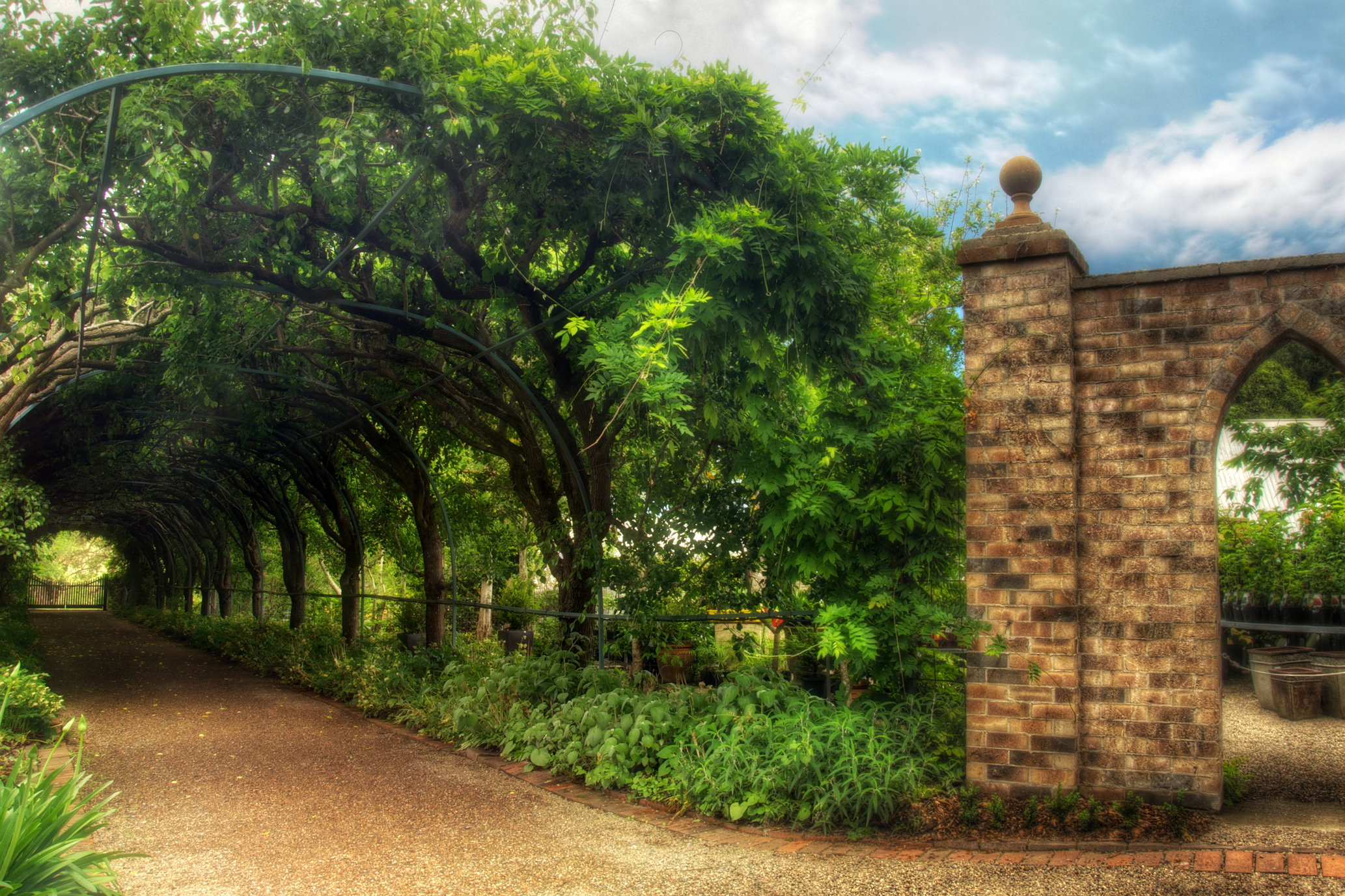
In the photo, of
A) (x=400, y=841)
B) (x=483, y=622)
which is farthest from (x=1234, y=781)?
(x=483, y=622)

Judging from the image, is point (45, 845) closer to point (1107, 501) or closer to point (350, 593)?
Result: point (1107, 501)

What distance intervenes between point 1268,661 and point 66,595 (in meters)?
61.0

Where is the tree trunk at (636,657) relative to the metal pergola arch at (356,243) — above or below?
below

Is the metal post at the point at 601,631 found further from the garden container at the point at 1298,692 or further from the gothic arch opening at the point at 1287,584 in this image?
the garden container at the point at 1298,692

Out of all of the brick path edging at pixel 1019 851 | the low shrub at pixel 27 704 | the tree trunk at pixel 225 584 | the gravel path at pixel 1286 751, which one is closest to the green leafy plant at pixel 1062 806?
the brick path edging at pixel 1019 851

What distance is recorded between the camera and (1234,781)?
14.2ft

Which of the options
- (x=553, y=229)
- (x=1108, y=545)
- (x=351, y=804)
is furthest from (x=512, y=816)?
(x=553, y=229)

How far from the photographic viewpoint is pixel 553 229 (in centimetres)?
635

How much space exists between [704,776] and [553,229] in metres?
3.91

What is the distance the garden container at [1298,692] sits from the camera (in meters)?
6.97

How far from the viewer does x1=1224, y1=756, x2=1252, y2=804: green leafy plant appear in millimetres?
4281

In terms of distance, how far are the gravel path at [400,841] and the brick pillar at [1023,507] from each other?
2.36ft

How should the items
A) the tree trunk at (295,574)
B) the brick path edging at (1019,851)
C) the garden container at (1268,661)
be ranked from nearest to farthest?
the brick path edging at (1019,851)
the garden container at (1268,661)
the tree trunk at (295,574)

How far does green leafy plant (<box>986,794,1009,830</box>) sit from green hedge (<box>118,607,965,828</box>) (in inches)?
11.2
